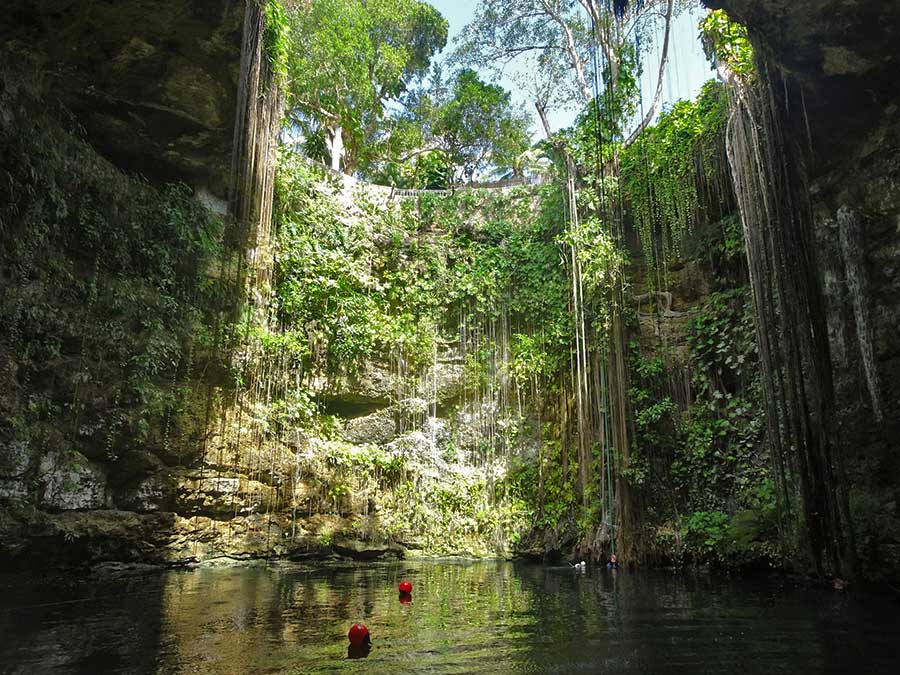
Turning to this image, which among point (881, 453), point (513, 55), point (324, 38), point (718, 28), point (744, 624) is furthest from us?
point (513, 55)

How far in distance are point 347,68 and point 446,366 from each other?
23.9 ft

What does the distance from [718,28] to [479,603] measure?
6.98 metres

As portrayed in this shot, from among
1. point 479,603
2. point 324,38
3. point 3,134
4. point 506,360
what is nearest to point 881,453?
point 479,603

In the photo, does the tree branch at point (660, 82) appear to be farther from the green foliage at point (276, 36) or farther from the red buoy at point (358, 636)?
the red buoy at point (358, 636)

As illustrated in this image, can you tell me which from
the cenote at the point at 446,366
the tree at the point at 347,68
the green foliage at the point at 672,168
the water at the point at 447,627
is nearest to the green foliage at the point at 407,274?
the cenote at the point at 446,366

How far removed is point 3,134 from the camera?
244 inches

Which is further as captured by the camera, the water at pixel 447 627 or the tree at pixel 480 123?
the tree at pixel 480 123

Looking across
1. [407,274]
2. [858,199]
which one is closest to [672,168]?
[858,199]

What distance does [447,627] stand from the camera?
12.3 feet

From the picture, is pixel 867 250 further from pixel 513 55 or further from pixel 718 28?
pixel 513 55

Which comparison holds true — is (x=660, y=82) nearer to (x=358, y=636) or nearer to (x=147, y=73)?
(x=147, y=73)

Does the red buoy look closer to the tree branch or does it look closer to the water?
the water

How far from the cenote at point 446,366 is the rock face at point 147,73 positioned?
0.05 meters

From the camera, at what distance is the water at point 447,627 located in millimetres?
2779
